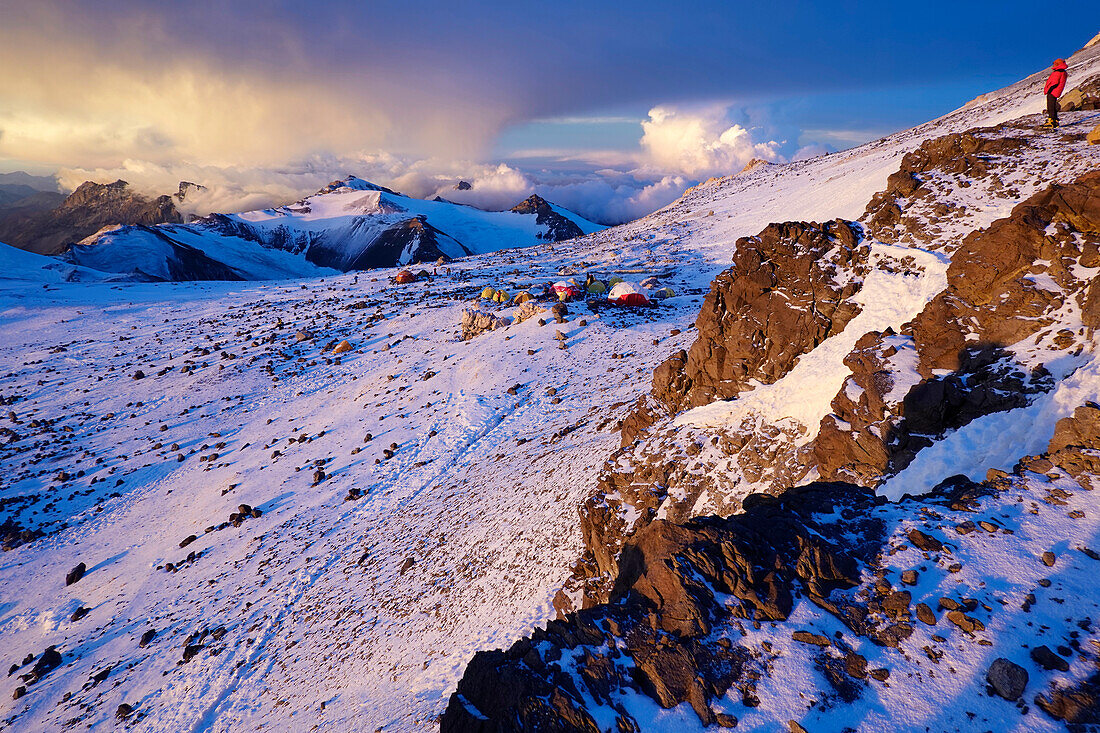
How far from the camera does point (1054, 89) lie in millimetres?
16156

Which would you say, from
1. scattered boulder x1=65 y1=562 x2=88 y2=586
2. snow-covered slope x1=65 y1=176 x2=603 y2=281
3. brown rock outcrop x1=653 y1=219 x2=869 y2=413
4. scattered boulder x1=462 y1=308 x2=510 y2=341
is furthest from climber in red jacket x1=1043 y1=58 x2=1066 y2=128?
snow-covered slope x1=65 y1=176 x2=603 y2=281

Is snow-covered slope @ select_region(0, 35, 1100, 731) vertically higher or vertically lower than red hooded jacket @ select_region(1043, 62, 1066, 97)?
lower

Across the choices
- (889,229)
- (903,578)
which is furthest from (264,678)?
(889,229)

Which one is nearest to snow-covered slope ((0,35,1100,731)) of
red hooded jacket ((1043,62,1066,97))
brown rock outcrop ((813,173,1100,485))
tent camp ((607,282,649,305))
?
brown rock outcrop ((813,173,1100,485))

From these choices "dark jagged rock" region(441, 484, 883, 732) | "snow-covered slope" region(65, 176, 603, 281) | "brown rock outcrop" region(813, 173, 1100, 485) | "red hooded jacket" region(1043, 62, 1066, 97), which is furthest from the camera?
"snow-covered slope" region(65, 176, 603, 281)

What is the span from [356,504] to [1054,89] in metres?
31.0

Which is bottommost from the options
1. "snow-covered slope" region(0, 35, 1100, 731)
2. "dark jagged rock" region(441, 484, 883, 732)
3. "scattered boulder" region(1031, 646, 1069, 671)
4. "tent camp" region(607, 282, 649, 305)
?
"snow-covered slope" region(0, 35, 1100, 731)

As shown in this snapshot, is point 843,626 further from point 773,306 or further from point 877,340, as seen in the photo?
point 773,306

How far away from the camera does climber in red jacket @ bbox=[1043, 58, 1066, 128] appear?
614 inches

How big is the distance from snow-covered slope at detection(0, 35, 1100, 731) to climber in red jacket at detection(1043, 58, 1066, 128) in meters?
1.04

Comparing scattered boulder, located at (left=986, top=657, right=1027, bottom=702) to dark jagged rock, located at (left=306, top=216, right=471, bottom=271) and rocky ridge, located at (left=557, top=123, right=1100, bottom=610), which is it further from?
dark jagged rock, located at (left=306, top=216, right=471, bottom=271)

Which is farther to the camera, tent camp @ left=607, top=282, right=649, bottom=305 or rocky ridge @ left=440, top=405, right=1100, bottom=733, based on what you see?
tent camp @ left=607, top=282, right=649, bottom=305

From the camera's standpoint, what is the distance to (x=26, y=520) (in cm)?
2322

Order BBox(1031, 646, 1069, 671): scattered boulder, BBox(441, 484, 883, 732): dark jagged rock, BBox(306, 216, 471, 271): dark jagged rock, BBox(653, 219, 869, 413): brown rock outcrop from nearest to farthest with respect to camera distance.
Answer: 1. BBox(1031, 646, 1069, 671): scattered boulder
2. BBox(441, 484, 883, 732): dark jagged rock
3. BBox(653, 219, 869, 413): brown rock outcrop
4. BBox(306, 216, 471, 271): dark jagged rock
